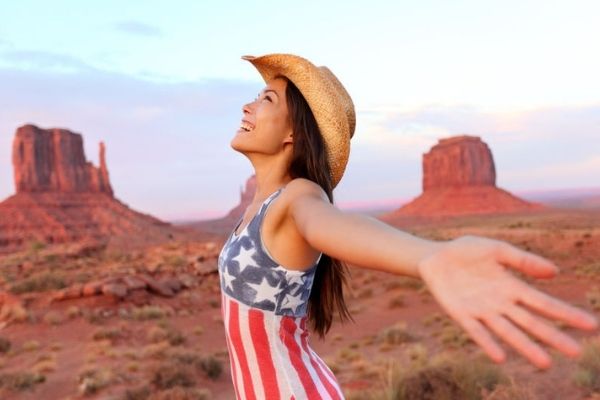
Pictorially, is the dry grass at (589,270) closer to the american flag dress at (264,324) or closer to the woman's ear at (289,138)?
the woman's ear at (289,138)

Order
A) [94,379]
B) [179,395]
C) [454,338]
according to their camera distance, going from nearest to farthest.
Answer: [179,395] → [94,379] → [454,338]

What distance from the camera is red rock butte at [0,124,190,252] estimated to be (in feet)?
204

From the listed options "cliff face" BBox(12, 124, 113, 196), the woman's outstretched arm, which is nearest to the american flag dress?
the woman's outstretched arm

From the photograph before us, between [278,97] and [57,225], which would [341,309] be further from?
[57,225]

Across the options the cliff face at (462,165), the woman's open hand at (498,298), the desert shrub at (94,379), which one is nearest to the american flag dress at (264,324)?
the woman's open hand at (498,298)

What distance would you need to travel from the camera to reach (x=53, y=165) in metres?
76.9

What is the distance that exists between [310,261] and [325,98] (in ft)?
1.94

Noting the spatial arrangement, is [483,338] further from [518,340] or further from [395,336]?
[395,336]

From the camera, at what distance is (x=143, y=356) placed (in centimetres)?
1004

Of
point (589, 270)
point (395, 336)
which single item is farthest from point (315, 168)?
point (589, 270)

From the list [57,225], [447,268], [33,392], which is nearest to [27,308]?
[33,392]

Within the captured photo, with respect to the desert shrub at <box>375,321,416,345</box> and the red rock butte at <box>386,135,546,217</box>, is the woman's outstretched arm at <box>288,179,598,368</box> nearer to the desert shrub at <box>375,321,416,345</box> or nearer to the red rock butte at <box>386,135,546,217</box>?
the desert shrub at <box>375,321,416,345</box>

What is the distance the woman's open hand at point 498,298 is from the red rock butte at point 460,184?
290 ft

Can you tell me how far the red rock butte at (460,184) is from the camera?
88750mm
